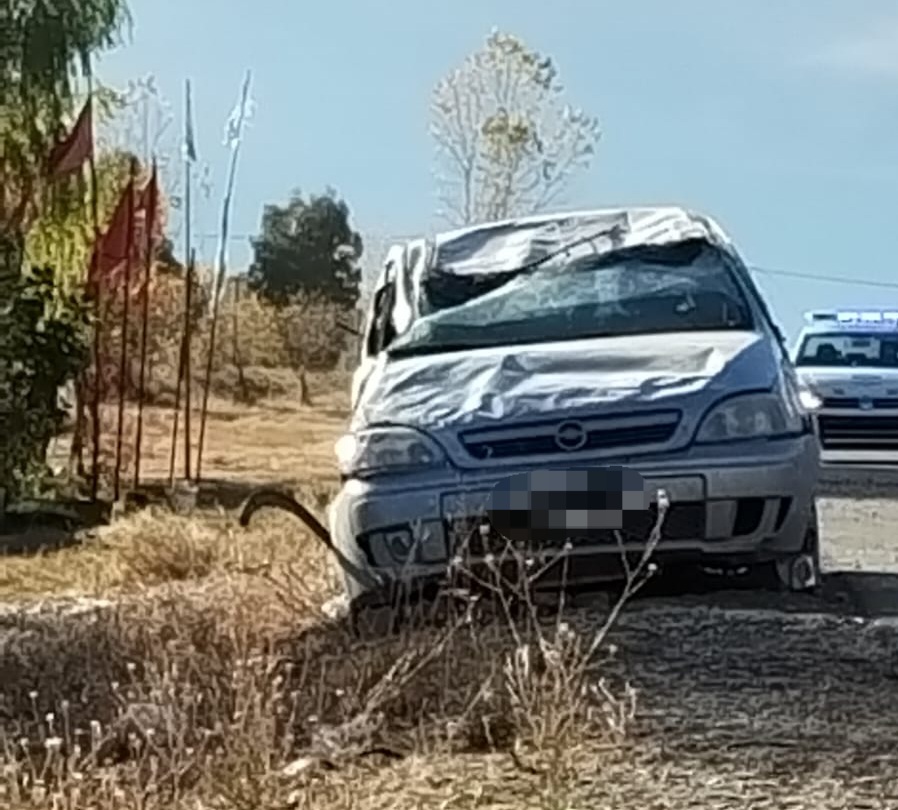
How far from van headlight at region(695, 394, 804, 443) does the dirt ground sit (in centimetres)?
63

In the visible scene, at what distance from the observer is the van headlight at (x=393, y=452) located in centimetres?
779

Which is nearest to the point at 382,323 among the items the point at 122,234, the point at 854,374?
the point at 122,234

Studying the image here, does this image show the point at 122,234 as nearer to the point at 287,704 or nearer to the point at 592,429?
the point at 592,429

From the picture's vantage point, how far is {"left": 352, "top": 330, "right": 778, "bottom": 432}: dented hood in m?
7.86

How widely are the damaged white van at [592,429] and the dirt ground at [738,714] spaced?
30 centimetres

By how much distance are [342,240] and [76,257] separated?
25.3 meters

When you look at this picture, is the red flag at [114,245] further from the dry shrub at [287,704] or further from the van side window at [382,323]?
the dry shrub at [287,704]

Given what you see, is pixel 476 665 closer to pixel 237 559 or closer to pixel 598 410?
pixel 598 410

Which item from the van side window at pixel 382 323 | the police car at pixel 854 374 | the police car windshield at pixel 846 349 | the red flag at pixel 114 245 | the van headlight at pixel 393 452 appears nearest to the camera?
the van headlight at pixel 393 452

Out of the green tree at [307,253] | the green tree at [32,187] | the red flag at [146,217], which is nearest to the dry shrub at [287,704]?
the green tree at [32,187]

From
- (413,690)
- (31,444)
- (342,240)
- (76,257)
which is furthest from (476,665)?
(342,240)

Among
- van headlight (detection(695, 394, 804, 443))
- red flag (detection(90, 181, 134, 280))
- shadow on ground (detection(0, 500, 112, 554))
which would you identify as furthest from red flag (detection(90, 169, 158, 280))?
van headlight (detection(695, 394, 804, 443))

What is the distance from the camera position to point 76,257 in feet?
68.5

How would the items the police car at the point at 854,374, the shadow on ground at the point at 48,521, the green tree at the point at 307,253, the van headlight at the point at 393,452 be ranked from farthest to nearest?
1. the green tree at the point at 307,253
2. the police car at the point at 854,374
3. the shadow on ground at the point at 48,521
4. the van headlight at the point at 393,452
